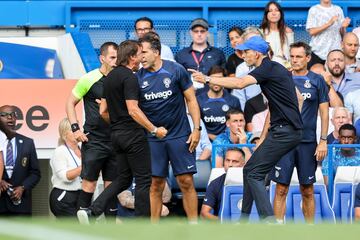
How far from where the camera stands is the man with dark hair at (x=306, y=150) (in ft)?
43.3

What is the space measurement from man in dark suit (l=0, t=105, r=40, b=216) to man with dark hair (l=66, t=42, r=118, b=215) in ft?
4.76

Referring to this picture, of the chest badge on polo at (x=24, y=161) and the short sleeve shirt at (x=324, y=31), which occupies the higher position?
the short sleeve shirt at (x=324, y=31)

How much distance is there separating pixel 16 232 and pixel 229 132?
8546mm

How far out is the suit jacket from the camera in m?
14.6

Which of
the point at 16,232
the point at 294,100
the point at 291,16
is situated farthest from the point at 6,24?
the point at 16,232

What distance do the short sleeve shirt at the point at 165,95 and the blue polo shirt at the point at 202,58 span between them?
3.57 m

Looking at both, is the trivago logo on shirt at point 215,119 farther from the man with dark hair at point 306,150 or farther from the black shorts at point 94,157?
the black shorts at point 94,157

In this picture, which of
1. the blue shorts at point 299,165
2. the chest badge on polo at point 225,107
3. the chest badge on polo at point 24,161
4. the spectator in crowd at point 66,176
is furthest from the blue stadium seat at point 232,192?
the chest badge on polo at point 24,161

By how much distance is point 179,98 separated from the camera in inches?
520

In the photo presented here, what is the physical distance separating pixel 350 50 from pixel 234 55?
1.66 meters

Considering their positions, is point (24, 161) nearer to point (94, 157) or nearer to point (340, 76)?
point (94, 157)

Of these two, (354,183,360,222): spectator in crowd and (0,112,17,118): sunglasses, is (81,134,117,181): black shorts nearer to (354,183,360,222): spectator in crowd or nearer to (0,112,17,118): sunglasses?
(0,112,17,118): sunglasses

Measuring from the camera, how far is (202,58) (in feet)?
55.4

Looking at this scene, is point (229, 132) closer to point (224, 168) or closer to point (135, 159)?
point (224, 168)
